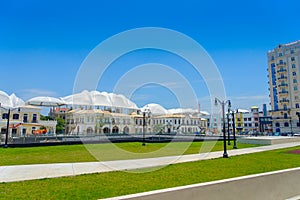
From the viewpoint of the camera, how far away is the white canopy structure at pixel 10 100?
45312 millimetres

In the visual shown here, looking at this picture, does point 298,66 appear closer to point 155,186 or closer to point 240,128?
point 240,128

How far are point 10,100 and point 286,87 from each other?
194 feet

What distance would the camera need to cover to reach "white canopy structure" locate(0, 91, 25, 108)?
4531 cm

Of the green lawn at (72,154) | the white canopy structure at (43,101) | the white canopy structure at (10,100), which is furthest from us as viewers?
the white canopy structure at (10,100)

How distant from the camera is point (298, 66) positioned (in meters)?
46.9

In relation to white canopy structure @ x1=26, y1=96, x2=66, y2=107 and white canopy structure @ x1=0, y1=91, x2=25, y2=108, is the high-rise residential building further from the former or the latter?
white canopy structure @ x1=0, y1=91, x2=25, y2=108

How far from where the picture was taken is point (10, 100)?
47688mm

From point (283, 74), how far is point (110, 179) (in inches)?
2102

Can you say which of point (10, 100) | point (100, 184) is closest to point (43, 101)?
point (10, 100)

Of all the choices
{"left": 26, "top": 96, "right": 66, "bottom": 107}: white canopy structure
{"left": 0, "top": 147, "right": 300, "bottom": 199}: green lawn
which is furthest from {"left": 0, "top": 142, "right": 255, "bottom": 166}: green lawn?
{"left": 26, "top": 96, "right": 66, "bottom": 107}: white canopy structure

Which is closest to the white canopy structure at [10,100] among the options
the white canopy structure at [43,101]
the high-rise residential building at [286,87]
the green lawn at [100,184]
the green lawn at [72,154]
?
the white canopy structure at [43,101]

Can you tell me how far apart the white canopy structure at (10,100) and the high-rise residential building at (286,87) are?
53.7 m

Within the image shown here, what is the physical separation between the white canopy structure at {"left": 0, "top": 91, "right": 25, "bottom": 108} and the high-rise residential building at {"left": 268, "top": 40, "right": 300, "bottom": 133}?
53741 millimetres

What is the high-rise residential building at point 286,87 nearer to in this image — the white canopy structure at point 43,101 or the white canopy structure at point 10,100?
the white canopy structure at point 43,101
